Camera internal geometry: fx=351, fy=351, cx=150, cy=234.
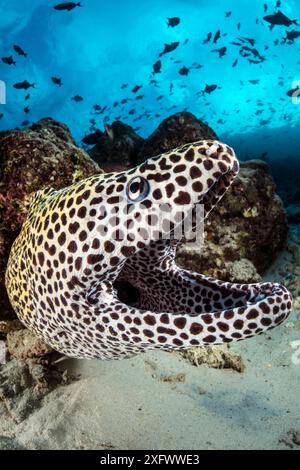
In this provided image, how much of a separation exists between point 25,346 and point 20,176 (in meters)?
1.84

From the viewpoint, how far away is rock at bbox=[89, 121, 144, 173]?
13.0 meters

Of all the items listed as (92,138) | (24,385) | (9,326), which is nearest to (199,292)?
(24,385)

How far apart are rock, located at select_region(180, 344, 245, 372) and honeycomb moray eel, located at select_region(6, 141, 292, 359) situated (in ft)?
3.88

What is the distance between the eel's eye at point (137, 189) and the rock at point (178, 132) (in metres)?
7.88

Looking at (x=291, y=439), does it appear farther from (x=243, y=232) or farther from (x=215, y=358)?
(x=243, y=232)

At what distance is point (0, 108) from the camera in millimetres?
70750

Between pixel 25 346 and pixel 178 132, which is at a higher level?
pixel 178 132

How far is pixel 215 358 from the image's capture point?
13.2 feet

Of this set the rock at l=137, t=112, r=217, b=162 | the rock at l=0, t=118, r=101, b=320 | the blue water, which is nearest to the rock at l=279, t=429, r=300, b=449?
the rock at l=0, t=118, r=101, b=320

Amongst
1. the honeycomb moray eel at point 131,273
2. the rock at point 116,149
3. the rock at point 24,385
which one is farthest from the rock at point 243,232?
the rock at point 116,149

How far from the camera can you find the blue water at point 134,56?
55.0m

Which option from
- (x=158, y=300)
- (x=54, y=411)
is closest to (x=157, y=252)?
(x=158, y=300)

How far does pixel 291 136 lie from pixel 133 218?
56440 millimetres

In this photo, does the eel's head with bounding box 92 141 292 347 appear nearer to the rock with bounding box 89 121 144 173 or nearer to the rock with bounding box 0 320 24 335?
the rock with bounding box 0 320 24 335
